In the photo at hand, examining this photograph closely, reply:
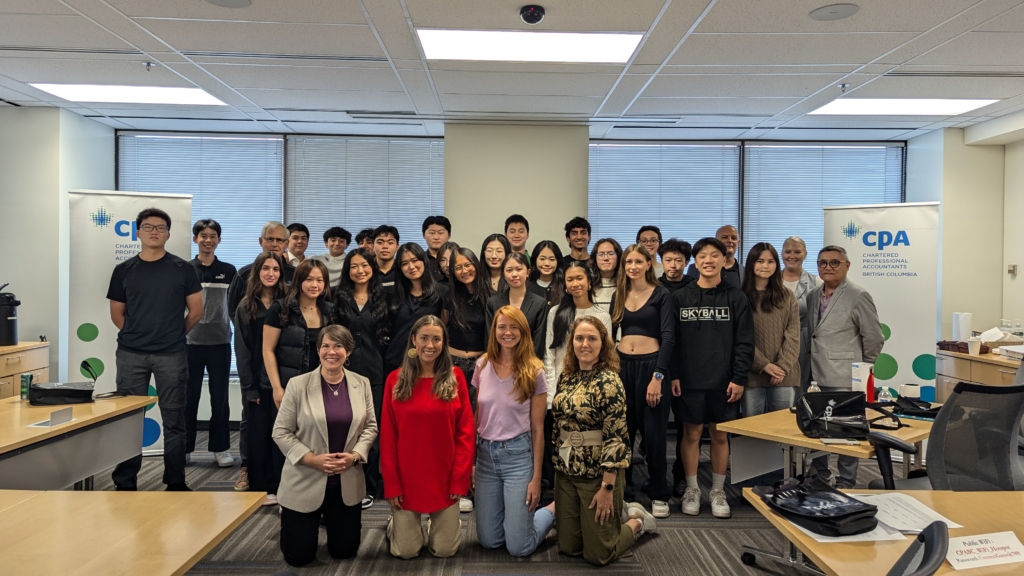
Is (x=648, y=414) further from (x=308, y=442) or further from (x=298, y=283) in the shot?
(x=298, y=283)

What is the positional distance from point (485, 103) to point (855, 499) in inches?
161

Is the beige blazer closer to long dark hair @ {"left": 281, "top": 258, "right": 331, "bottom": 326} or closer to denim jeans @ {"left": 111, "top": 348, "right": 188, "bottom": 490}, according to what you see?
long dark hair @ {"left": 281, "top": 258, "right": 331, "bottom": 326}

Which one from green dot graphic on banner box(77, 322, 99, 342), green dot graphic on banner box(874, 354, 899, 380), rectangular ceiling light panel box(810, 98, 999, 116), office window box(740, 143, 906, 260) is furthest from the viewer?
office window box(740, 143, 906, 260)

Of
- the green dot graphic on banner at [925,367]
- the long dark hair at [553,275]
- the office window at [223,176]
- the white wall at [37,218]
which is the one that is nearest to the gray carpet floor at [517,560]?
the long dark hair at [553,275]

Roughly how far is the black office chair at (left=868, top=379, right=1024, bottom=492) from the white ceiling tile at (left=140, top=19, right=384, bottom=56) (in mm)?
3368

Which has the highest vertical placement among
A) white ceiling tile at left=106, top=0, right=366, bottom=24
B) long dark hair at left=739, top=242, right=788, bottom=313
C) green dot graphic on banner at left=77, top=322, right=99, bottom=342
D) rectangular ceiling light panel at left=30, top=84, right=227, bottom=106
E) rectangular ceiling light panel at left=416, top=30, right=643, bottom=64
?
rectangular ceiling light panel at left=30, top=84, right=227, bottom=106

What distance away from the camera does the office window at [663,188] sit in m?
6.71

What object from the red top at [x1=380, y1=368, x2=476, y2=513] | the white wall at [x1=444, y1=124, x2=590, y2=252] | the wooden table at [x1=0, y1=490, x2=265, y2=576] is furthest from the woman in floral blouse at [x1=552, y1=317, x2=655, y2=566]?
the white wall at [x1=444, y1=124, x2=590, y2=252]

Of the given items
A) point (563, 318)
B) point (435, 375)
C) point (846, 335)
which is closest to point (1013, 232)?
point (846, 335)

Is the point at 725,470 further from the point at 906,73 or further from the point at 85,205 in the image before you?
the point at 85,205

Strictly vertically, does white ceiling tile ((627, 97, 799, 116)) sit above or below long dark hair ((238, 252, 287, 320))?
above

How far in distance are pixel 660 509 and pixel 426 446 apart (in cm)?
157

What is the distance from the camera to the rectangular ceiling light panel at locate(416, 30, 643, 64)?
366 centimetres

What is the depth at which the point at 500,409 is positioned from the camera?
10.7 ft
